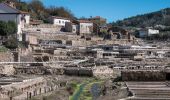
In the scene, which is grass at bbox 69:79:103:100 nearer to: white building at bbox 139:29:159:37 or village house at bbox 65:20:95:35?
village house at bbox 65:20:95:35

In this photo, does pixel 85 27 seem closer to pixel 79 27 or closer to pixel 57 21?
pixel 79 27

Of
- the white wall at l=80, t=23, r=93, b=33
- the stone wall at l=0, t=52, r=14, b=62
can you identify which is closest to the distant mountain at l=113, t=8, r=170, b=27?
the white wall at l=80, t=23, r=93, b=33

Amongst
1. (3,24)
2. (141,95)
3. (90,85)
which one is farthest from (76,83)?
(3,24)

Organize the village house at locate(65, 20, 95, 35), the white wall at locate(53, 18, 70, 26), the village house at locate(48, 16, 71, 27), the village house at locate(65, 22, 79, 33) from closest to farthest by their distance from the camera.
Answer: the village house at locate(65, 22, 79, 33) → the village house at locate(65, 20, 95, 35) → the village house at locate(48, 16, 71, 27) → the white wall at locate(53, 18, 70, 26)

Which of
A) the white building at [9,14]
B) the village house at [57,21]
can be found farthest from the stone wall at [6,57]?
the village house at [57,21]

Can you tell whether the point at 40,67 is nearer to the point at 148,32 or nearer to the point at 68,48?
the point at 68,48

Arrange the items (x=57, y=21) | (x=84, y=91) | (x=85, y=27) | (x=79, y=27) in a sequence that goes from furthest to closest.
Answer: (x=85, y=27)
(x=57, y=21)
(x=79, y=27)
(x=84, y=91)

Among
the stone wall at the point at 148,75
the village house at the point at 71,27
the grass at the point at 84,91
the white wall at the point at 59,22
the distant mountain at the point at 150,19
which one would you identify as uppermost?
the distant mountain at the point at 150,19

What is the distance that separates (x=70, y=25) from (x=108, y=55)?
1842 centimetres

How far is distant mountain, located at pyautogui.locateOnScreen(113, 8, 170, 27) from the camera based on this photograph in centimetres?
16002

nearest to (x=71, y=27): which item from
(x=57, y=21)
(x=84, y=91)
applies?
(x=57, y=21)

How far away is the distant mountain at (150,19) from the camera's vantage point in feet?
525

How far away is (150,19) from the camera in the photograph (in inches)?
6865

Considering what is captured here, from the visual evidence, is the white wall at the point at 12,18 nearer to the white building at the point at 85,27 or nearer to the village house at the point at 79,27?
the village house at the point at 79,27
